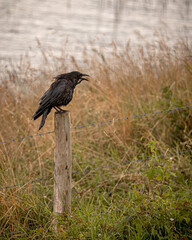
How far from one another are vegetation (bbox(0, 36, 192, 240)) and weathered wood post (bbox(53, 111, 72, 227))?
0.12 meters

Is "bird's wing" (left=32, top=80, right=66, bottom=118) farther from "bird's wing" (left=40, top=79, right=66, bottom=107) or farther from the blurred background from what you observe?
the blurred background

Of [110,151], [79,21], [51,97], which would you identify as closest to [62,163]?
[51,97]

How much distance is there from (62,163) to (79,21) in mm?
14664

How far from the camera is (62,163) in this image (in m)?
2.93

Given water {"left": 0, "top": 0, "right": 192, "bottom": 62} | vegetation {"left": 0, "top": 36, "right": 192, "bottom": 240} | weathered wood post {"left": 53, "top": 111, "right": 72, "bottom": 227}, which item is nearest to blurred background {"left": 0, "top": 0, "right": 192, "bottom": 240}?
vegetation {"left": 0, "top": 36, "right": 192, "bottom": 240}

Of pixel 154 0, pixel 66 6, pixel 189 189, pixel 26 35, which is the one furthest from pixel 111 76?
pixel 154 0

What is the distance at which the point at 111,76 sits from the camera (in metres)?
5.85

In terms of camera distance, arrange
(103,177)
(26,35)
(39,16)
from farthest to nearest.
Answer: (39,16), (26,35), (103,177)

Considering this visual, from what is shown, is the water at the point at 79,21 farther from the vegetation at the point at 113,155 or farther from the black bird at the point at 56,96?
the black bird at the point at 56,96

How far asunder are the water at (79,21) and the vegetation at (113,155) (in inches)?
202

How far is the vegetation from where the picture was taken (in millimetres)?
2969

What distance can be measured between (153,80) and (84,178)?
82.2 inches

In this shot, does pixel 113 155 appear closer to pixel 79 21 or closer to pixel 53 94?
pixel 53 94

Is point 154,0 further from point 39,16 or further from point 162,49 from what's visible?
point 162,49
